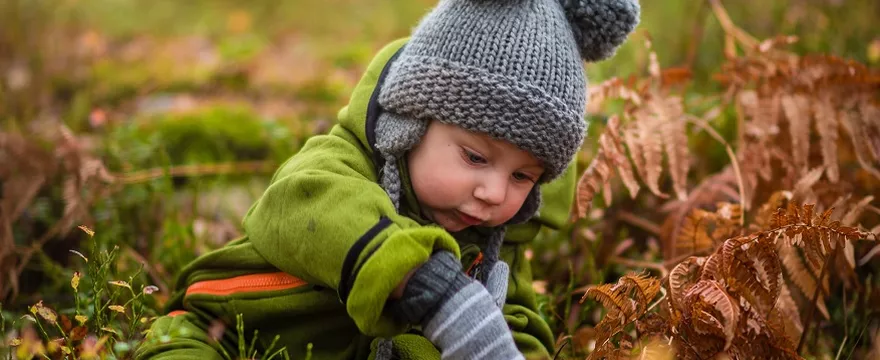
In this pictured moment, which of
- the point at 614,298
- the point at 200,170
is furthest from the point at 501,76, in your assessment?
the point at 200,170

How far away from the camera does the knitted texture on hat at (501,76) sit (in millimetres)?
2105

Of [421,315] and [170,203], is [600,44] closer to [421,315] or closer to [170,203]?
[421,315]

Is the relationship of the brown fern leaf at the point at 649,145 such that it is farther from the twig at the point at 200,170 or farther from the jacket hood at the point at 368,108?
the twig at the point at 200,170

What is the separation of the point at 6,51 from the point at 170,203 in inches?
115

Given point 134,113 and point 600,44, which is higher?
point 600,44

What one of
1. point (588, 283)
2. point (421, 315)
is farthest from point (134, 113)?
point (421, 315)

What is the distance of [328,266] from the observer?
6.36 feet

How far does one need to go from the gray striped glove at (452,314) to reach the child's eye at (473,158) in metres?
0.35

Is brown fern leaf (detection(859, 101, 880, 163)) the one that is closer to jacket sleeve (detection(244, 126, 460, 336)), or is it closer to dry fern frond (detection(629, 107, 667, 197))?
dry fern frond (detection(629, 107, 667, 197))

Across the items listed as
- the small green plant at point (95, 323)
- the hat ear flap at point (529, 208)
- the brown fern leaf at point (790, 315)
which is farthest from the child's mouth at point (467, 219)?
the brown fern leaf at point (790, 315)

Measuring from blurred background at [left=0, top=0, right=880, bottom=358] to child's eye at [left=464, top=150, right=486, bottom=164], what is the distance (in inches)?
35.3

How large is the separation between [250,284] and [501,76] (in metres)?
0.87

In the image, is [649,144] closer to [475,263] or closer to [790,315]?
[790,315]

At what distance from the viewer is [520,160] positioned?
2188mm
